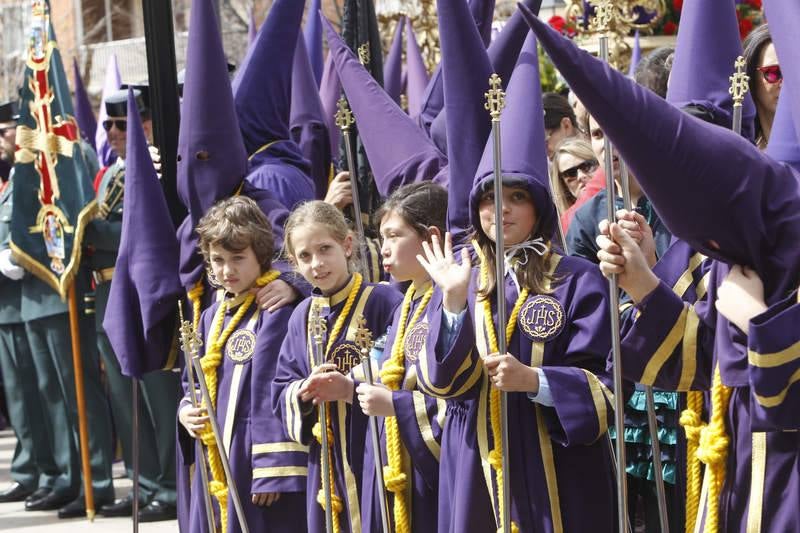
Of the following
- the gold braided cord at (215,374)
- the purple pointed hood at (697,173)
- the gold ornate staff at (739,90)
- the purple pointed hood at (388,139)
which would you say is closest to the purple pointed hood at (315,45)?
the purple pointed hood at (388,139)

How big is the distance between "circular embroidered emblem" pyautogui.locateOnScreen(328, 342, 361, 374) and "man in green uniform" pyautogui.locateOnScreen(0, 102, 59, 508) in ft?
13.8

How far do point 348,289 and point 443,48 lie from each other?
864 millimetres

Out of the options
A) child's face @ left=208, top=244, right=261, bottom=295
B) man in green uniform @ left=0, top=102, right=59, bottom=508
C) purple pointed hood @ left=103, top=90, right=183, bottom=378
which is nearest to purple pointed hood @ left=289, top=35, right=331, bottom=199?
purple pointed hood @ left=103, top=90, right=183, bottom=378

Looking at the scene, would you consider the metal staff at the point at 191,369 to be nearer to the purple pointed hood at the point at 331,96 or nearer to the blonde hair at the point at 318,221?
the blonde hair at the point at 318,221

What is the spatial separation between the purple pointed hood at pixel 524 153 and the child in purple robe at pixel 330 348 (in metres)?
0.75

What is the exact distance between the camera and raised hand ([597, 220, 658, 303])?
3.48 meters

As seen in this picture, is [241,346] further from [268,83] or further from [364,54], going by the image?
[364,54]

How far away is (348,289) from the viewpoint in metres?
5.05

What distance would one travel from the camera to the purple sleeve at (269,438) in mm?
5152

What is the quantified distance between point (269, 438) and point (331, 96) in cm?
322

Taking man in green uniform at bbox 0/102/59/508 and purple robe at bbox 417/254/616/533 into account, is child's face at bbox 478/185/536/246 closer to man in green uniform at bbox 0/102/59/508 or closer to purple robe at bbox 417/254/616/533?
purple robe at bbox 417/254/616/533

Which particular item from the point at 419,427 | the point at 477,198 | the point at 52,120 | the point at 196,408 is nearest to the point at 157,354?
the point at 196,408

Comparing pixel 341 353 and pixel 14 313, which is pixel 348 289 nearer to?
pixel 341 353

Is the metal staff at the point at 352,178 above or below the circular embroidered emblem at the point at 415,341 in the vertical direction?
above
